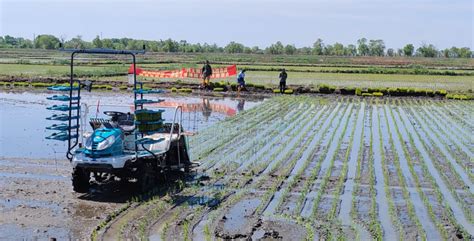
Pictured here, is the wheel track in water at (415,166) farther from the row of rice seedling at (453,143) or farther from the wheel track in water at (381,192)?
the row of rice seedling at (453,143)

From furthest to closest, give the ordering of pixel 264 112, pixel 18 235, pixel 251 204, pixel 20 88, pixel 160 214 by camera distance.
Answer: pixel 20 88 → pixel 264 112 → pixel 251 204 → pixel 160 214 → pixel 18 235

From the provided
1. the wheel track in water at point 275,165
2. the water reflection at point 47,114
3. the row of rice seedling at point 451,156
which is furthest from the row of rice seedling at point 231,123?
the row of rice seedling at point 451,156

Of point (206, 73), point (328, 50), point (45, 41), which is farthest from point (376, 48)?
Result: point (206, 73)

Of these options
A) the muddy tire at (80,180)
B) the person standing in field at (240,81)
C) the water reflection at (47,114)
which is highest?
the person standing in field at (240,81)

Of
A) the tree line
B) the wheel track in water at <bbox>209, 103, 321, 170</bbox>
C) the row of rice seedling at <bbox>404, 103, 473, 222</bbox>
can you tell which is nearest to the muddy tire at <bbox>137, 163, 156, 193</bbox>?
the wheel track in water at <bbox>209, 103, 321, 170</bbox>

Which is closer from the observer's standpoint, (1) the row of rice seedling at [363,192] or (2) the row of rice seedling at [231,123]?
(1) the row of rice seedling at [363,192]

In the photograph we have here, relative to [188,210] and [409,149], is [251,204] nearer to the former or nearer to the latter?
[188,210]

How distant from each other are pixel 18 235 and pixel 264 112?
14694 millimetres

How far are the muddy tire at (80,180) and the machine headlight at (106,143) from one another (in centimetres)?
44

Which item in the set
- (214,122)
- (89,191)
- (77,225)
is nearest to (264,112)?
(214,122)

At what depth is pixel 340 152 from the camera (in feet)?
46.5

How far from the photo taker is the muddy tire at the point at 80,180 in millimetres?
9508

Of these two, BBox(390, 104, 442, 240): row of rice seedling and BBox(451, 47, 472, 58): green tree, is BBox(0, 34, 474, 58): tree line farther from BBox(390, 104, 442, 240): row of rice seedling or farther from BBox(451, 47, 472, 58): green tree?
BBox(390, 104, 442, 240): row of rice seedling

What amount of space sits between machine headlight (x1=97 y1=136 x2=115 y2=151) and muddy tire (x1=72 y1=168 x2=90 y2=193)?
1.44ft
